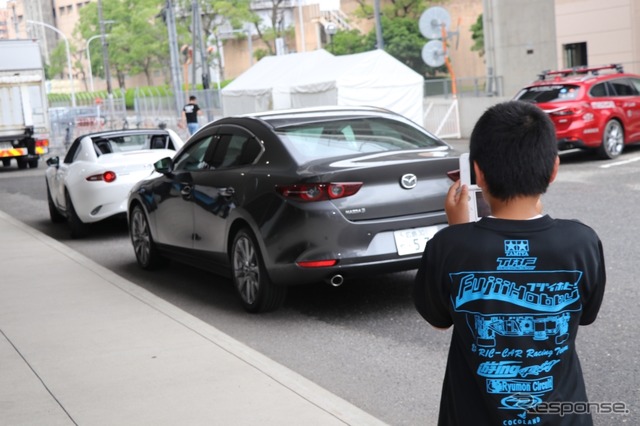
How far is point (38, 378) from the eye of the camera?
6094 millimetres

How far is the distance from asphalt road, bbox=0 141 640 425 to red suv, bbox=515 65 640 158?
19.9 ft

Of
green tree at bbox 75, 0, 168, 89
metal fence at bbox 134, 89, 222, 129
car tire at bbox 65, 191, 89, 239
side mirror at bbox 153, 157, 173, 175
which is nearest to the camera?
side mirror at bbox 153, 157, 173, 175

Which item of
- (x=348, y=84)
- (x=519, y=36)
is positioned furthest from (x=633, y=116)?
(x=519, y=36)

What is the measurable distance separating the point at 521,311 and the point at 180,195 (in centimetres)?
673

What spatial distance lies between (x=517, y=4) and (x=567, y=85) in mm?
16085

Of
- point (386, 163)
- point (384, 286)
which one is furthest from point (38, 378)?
point (384, 286)

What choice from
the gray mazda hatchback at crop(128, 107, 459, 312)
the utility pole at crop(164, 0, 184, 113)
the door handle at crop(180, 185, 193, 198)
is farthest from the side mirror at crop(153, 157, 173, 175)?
the utility pole at crop(164, 0, 184, 113)

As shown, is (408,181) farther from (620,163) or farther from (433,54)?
(433,54)

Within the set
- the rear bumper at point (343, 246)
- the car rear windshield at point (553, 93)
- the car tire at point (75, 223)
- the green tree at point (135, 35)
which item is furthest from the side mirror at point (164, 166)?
the green tree at point (135, 35)

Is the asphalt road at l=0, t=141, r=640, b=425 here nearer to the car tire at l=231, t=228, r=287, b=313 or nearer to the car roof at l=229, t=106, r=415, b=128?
the car tire at l=231, t=228, r=287, b=313

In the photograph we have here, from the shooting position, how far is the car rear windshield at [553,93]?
18484 millimetres

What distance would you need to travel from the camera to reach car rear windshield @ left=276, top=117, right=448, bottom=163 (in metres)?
7.70

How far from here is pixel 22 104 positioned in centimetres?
3112

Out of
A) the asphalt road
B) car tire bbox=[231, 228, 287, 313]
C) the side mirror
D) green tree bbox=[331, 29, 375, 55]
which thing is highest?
green tree bbox=[331, 29, 375, 55]
